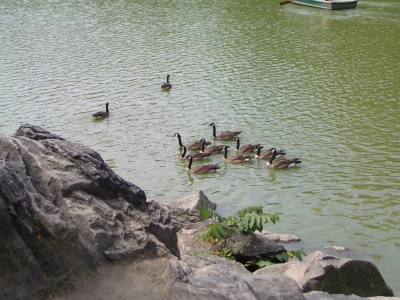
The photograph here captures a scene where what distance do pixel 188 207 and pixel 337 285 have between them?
4219 mm

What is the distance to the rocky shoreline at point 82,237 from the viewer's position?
16.8ft

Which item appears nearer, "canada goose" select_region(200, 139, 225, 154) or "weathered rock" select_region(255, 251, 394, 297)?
"weathered rock" select_region(255, 251, 394, 297)

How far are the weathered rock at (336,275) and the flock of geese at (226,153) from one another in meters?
6.89

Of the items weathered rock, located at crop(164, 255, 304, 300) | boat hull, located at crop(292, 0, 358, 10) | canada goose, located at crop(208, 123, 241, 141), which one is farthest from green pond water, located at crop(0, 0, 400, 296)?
weathered rock, located at crop(164, 255, 304, 300)

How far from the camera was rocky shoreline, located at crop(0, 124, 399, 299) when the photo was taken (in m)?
5.11

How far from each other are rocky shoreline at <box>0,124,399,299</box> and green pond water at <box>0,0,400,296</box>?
500cm

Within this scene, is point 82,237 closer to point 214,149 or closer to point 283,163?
point 283,163

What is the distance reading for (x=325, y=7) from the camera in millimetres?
37812

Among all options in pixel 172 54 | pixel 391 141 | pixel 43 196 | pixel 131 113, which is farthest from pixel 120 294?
pixel 172 54

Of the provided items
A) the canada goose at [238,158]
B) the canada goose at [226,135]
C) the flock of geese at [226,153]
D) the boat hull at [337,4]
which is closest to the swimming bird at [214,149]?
the flock of geese at [226,153]

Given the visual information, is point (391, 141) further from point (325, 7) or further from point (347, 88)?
point (325, 7)

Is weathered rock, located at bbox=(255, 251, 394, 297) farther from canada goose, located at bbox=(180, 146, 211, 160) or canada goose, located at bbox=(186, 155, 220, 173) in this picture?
canada goose, located at bbox=(180, 146, 211, 160)

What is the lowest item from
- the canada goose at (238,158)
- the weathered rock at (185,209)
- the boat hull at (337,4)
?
the canada goose at (238,158)

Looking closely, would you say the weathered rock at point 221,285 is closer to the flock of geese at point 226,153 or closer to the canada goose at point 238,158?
the flock of geese at point 226,153
